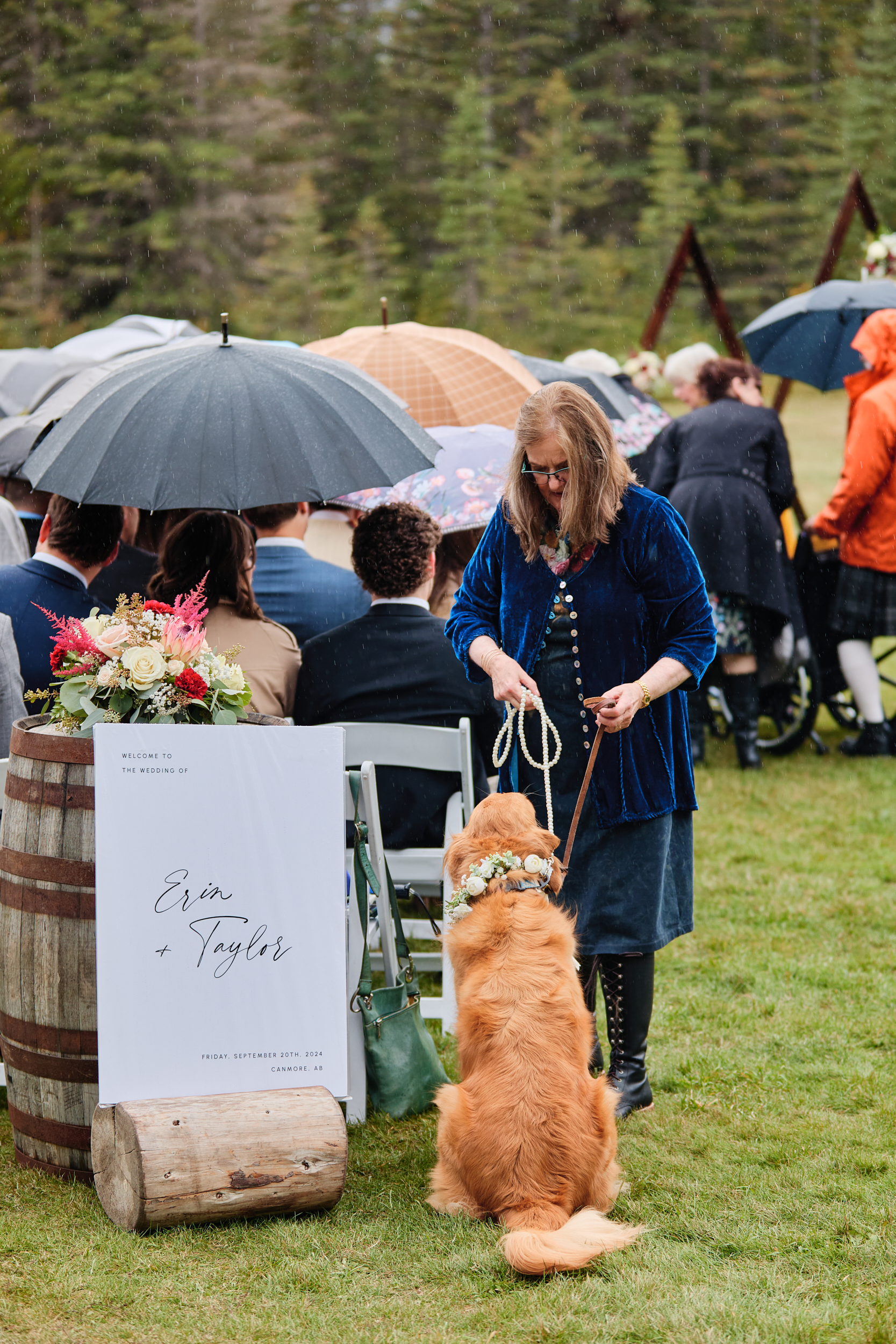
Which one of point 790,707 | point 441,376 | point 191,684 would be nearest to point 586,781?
point 191,684

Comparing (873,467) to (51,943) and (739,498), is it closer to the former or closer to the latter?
(739,498)

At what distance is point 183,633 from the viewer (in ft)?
10.3

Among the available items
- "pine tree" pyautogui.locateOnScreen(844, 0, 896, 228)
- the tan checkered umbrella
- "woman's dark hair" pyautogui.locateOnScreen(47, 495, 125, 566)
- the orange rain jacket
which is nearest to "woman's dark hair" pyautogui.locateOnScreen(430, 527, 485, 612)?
the tan checkered umbrella

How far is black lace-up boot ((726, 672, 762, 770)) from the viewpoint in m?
7.14

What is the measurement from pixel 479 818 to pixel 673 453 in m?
4.71

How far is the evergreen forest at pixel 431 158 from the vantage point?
2997 cm

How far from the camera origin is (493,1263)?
2666 mm

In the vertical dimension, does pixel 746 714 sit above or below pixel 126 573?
below

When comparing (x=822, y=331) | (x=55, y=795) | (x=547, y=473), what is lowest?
(x=55, y=795)

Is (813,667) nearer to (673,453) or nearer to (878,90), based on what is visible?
(673,453)

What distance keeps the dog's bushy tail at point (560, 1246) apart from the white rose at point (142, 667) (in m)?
1.38

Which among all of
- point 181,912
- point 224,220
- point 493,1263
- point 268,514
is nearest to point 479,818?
point 181,912

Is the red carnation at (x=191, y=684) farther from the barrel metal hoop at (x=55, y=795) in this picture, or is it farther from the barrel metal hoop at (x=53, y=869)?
the barrel metal hoop at (x=53, y=869)

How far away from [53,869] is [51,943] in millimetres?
166
